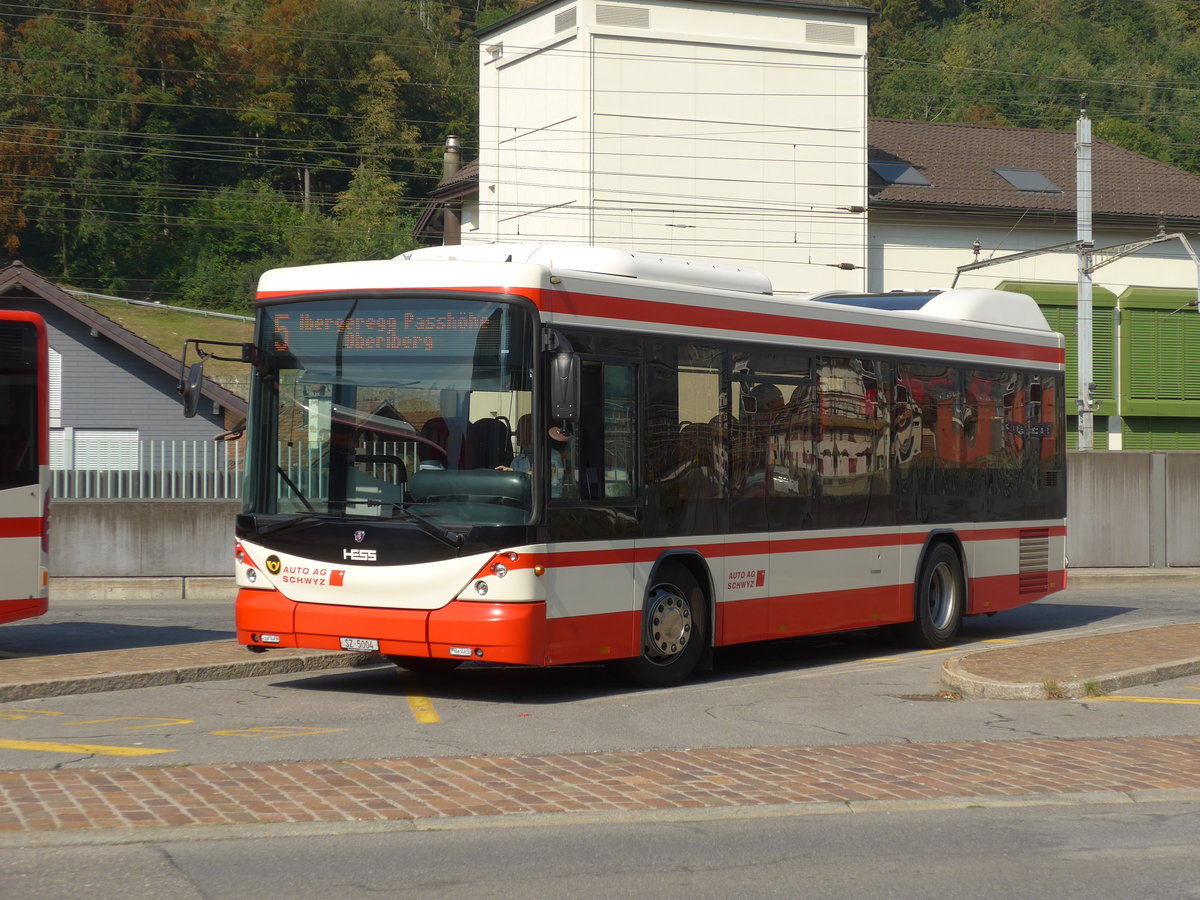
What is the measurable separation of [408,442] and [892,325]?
5.69m

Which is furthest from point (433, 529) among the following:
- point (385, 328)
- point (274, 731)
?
point (274, 731)

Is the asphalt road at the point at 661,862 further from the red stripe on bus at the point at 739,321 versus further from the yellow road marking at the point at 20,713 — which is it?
the red stripe on bus at the point at 739,321

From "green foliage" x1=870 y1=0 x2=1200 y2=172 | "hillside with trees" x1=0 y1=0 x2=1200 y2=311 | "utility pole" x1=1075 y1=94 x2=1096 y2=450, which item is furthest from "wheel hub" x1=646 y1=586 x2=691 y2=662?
"green foliage" x1=870 y1=0 x2=1200 y2=172

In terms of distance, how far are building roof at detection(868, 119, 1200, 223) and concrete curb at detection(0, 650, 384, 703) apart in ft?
113

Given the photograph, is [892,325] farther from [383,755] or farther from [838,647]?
[383,755]

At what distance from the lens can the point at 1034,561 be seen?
55.7ft

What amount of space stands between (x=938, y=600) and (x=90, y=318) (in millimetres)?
22647

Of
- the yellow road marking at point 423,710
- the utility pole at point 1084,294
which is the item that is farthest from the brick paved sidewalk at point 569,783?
the utility pole at point 1084,294

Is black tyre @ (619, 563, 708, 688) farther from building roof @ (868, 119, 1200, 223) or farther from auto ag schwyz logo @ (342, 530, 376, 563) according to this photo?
building roof @ (868, 119, 1200, 223)

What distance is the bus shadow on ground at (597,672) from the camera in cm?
1184

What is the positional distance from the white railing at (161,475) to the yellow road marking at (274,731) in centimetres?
1228

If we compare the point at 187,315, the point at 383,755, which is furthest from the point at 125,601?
the point at 187,315

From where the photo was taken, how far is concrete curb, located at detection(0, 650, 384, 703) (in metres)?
11.0

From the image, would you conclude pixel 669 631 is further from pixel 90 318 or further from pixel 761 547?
pixel 90 318
